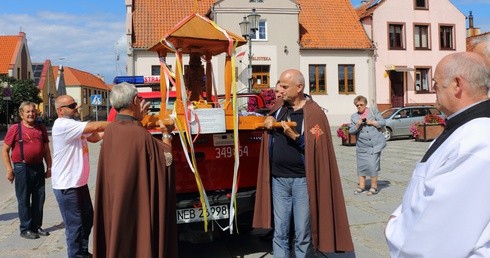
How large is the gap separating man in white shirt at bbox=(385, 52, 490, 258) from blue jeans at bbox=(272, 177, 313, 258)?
90.1 inches

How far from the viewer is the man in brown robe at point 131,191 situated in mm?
3553

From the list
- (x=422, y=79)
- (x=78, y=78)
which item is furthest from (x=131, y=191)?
(x=78, y=78)

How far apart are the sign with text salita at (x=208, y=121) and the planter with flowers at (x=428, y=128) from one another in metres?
17.0

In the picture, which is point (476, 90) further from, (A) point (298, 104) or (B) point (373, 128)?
(B) point (373, 128)

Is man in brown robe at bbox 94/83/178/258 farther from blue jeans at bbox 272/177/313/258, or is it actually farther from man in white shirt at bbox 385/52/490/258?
man in white shirt at bbox 385/52/490/258

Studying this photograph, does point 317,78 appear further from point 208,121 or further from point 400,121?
point 208,121

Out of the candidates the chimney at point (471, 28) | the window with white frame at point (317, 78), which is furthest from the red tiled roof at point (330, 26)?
the chimney at point (471, 28)

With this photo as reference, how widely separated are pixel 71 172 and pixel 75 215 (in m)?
0.46

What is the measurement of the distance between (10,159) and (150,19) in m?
27.6

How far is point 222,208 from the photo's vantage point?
507cm

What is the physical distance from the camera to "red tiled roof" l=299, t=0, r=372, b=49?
33.3 m

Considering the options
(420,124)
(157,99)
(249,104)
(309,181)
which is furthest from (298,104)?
(420,124)

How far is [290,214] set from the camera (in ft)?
14.5

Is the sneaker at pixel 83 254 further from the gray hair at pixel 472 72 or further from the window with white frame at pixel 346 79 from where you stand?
the window with white frame at pixel 346 79
